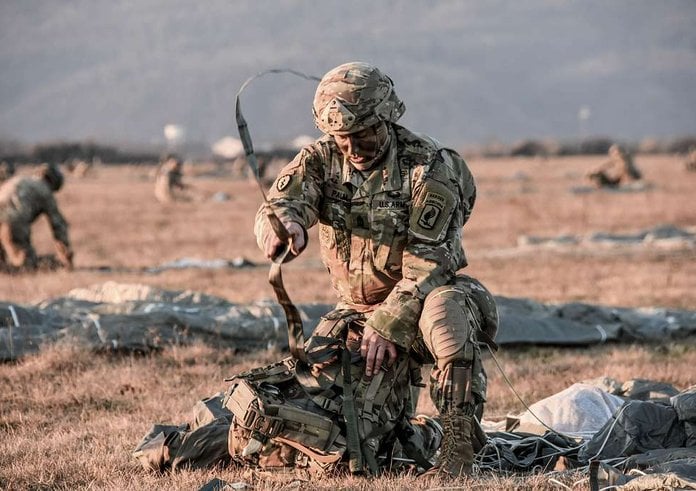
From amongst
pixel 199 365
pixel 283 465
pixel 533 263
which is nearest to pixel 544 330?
pixel 199 365

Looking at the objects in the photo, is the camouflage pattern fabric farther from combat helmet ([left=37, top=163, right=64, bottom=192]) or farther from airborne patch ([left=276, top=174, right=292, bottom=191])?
airborne patch ([left=276, top=174, right=292, bottom=191])

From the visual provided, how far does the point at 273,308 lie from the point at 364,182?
421 cm

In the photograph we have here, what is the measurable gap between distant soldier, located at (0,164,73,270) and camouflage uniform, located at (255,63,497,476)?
10820 millimetres

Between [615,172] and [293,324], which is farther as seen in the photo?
[615,172]

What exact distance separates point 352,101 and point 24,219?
11287mm

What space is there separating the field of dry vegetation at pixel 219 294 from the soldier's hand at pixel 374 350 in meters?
0.55

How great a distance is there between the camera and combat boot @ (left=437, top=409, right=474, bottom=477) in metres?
4.98

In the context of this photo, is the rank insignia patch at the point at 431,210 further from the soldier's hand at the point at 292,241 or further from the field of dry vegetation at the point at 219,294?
the field of dry vegetation at the point at 219,294

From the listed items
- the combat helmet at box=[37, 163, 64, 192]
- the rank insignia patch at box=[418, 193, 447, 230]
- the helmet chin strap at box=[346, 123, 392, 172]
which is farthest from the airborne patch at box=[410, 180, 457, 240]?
the combat helmet at box=[37, 163, 64, 192]

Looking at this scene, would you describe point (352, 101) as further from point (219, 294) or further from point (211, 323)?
point (219, 294)

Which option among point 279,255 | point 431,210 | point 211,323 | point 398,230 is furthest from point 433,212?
point 211,323

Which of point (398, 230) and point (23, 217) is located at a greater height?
point (398, 230)

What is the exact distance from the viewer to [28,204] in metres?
15.6

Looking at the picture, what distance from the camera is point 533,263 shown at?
16.3 metres
